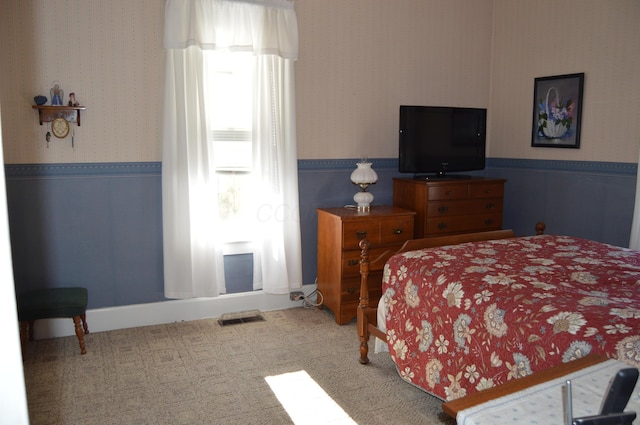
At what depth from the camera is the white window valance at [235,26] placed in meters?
3.72

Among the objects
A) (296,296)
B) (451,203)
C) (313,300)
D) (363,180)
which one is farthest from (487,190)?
(296,296)

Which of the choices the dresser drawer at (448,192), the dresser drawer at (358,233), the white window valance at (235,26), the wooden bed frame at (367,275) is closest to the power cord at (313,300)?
the dresser drawer at (358,233)

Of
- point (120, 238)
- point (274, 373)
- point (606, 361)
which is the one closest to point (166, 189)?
point (120, 238)

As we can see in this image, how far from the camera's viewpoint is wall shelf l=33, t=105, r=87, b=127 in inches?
138

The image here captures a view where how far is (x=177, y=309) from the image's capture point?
160 inches

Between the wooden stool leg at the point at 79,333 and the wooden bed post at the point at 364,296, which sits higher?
the wooden bed post at the point at 364,296

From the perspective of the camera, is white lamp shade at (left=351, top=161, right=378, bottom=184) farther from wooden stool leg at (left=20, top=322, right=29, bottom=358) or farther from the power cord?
wooden stool leg at (left=20, top=322, right=29, bottom=358)

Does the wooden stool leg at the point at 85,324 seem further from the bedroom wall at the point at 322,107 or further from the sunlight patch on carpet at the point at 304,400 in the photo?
the sunlight patch on carpet at the point at 304,400

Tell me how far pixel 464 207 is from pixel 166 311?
2.62 meters

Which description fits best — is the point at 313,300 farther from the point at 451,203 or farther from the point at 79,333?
the point at 79,333

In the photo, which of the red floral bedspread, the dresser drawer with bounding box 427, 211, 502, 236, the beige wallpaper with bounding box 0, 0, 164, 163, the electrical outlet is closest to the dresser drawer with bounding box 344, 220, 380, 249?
the dresser drawer with bounding box 427, 211, 502, 236

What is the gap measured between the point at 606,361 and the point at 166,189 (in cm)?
321

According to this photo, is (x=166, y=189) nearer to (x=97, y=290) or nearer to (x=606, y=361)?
(x=97, y=290)

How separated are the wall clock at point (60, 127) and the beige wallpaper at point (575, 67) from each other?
12.5 ft
